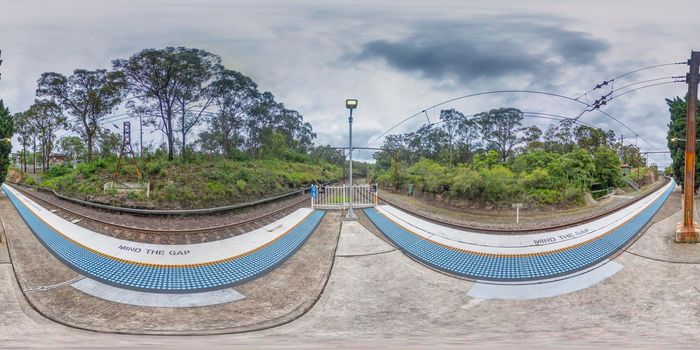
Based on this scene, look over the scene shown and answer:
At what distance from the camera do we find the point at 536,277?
5.82m

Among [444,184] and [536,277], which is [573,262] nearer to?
[536,277]

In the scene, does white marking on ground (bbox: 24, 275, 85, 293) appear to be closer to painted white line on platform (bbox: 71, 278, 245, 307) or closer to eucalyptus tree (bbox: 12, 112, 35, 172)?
painted white line on platform (bbox: 71, 278, 245, 307)

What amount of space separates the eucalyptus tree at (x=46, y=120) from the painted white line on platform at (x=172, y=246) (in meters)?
16.2

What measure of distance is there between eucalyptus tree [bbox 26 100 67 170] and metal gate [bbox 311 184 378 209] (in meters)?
18.8

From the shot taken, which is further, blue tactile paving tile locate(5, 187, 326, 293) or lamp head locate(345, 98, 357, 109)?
lamp head locate(345, 98, 357, 109)

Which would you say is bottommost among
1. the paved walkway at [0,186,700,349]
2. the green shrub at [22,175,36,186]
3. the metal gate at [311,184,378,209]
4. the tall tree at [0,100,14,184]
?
the paved walkway at [0,186,700,349]

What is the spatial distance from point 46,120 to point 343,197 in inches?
1060

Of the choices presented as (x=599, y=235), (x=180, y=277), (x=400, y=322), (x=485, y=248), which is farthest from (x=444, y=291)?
(x=599, y=235)

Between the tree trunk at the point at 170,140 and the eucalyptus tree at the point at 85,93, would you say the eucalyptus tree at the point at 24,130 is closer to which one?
the eucalyptus tree at the point at 85,93

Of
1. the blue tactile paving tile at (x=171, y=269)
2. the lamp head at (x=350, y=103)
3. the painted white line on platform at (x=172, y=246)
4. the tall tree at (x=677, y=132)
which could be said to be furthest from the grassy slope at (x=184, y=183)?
the tall tree at (x=677, y=132)

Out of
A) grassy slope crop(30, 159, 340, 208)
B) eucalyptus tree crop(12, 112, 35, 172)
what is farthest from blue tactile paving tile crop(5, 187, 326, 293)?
eucalyptus tree crop(12, 112, 35, 172)

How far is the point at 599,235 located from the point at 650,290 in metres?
3.14

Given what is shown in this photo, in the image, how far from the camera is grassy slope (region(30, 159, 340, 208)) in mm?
12328

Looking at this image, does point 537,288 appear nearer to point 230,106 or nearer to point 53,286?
point 53,286
